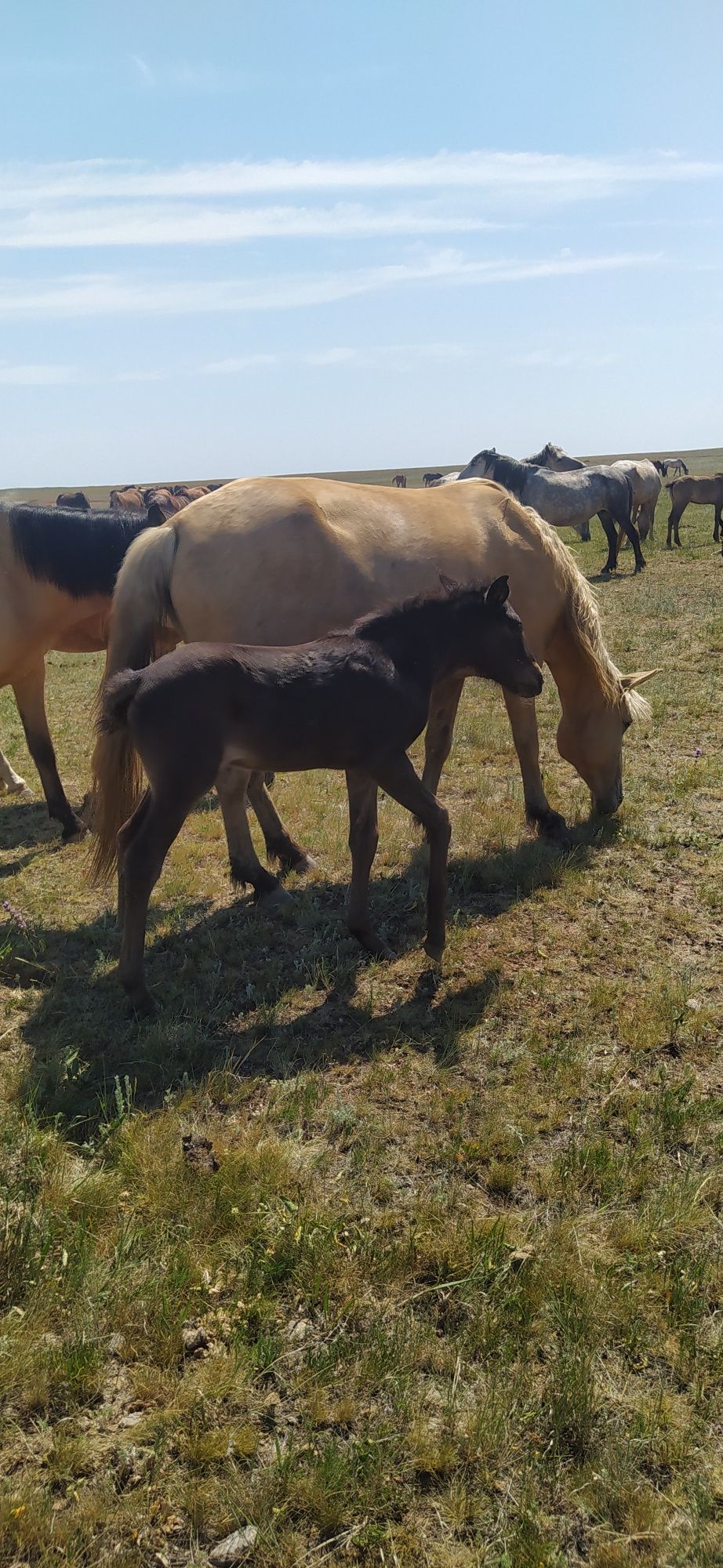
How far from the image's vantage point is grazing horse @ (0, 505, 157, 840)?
6.65 meters

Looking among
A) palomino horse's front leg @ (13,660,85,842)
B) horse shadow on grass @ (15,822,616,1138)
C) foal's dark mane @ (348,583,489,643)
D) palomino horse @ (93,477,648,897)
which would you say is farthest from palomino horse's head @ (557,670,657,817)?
palomino horse's front leg @ (13,660,85,842)

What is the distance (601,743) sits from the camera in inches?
240

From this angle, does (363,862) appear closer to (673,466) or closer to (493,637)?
(493,637)

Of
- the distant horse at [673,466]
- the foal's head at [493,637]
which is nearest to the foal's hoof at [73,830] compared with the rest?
the foal's head at [493,637]

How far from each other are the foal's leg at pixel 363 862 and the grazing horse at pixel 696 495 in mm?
21178

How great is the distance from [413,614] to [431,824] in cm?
108

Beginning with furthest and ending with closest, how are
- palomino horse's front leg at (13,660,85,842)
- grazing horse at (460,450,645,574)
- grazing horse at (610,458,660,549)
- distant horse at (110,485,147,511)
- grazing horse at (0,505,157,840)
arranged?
distant horse at (110,485,147,511) → grazing horse at (610,458,660,549) → grazing horse at (460,450,645,574) → palomino horse's front leg at (13,660,85,842) → grazing horse at (0,505,157,840)

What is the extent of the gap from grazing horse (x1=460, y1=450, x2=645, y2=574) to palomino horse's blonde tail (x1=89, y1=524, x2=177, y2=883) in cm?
1596

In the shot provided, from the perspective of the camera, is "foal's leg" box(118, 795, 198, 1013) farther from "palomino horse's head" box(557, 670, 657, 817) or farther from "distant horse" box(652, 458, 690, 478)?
"distant horse" box(652, 458, 690, 478)

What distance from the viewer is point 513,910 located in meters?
5.05

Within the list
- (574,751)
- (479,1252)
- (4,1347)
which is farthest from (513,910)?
(4,1347)

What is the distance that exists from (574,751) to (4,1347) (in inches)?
193

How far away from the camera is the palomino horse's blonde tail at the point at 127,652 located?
486 cm

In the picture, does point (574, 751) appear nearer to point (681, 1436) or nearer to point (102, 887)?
point (102, 887)
